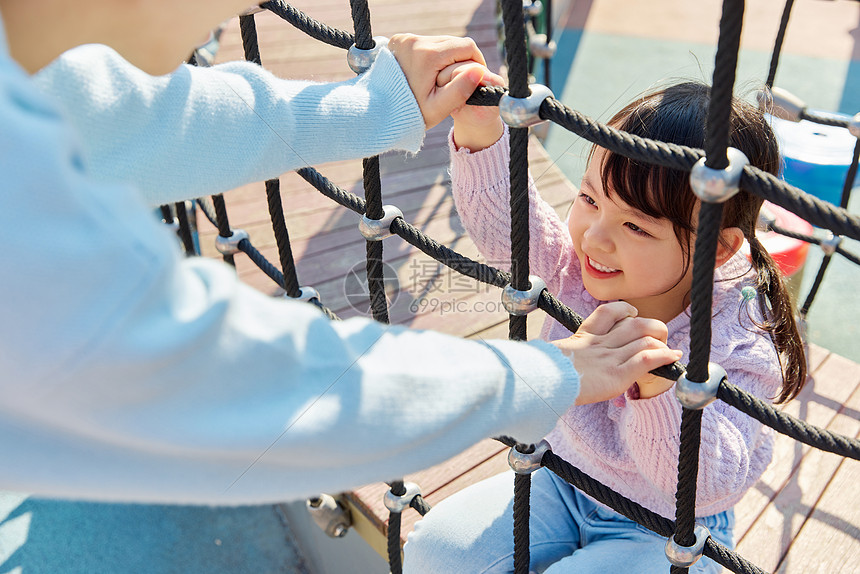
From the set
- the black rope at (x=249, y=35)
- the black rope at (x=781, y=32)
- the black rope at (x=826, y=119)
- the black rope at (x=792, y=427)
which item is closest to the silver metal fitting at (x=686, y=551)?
the black rope at (x=792, y=427)

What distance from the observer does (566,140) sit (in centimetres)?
336

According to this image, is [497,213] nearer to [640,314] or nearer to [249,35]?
[640,314]

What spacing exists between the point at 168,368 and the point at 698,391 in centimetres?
40

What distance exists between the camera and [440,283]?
5.28ft

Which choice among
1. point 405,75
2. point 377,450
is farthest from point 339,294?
point 377,450

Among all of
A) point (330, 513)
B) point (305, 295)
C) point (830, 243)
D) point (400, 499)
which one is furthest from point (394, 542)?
point (830, 243)

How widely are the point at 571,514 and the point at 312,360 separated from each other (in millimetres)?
559

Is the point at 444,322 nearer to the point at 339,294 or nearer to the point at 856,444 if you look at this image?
the point at 339,294

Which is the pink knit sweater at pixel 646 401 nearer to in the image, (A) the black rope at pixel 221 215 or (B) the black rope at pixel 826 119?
(A) the black rope at pixel 221 215

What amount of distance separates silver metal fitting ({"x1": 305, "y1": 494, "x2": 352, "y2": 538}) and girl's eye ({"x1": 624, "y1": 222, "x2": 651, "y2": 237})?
67 cm

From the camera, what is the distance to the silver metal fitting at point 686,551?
2.15 feet

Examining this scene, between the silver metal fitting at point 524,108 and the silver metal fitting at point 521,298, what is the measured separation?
158 mm

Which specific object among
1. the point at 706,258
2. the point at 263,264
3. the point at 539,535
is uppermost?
the point at 706,258

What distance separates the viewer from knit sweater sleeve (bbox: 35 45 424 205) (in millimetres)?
639
